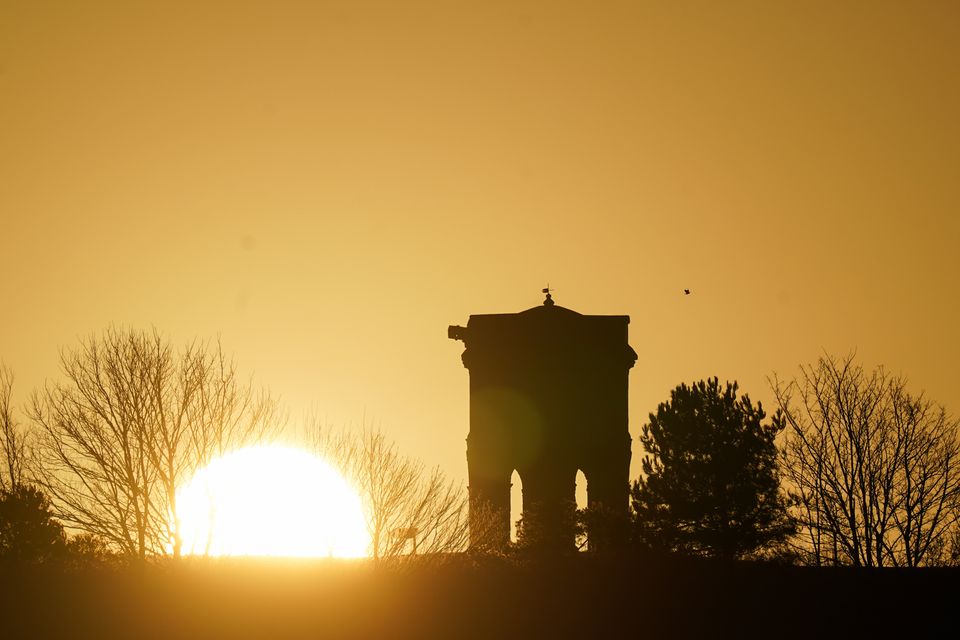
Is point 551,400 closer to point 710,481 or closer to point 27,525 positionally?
point 710,481

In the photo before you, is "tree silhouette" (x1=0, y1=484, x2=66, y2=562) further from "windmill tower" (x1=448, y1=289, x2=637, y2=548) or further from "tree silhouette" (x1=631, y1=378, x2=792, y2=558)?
"tree silhouette" (x1=631, y1=378, x2=792, y2=558)

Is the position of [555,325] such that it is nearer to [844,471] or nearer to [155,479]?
[844,471]

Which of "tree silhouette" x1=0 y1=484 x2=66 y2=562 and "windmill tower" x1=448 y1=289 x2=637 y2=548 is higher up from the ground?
"windmill tower" x1=448 y1=289 x2=637 y2=548

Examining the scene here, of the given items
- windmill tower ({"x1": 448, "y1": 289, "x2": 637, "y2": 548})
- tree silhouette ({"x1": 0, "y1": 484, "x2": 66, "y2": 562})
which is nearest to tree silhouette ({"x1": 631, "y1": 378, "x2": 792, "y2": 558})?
windmill tower ({"x1": 448, "y1": 289, "x2": 637, "y2": 548})

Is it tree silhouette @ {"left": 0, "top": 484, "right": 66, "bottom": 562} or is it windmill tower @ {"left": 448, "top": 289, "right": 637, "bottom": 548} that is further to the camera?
windmill tower @ {"left": 448, "top": 289, "right": 637, "bottom": 548}

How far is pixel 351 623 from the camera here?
1113 inches

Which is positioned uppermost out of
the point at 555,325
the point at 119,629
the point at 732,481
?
the point at 555,325

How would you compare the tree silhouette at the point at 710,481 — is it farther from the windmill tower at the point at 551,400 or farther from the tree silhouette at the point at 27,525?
the tree silhouette at the point at 27,525

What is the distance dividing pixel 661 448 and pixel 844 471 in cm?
592

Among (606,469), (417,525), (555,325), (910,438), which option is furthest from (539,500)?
(910,438)

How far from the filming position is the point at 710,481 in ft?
127

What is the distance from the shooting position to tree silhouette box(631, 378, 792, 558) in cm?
3822

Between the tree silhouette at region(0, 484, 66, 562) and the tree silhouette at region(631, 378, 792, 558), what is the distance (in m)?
16.8

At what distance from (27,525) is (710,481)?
19.7m
